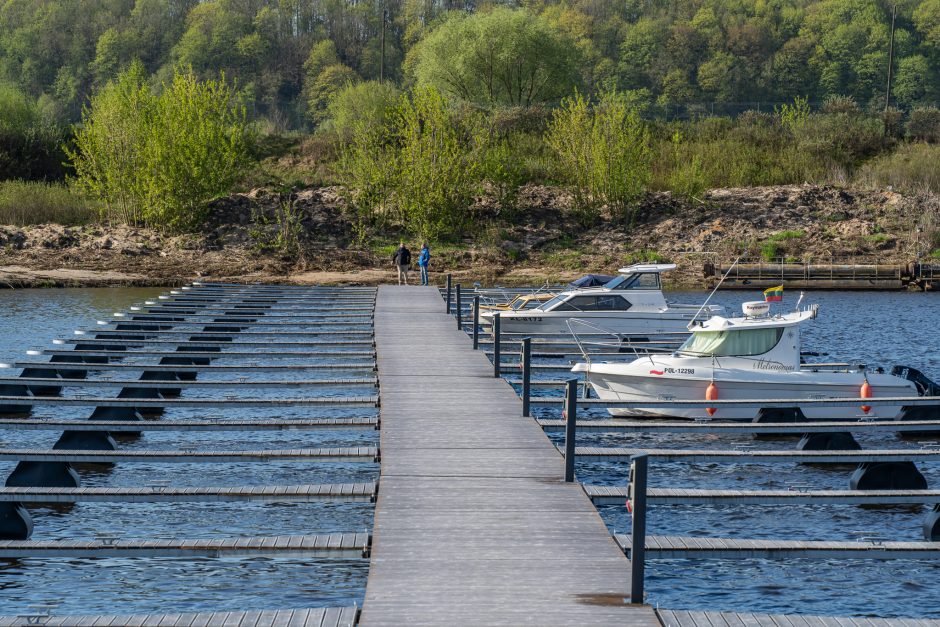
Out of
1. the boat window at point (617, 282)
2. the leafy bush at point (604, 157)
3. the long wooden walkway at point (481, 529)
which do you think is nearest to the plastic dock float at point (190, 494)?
the long wooden walkway at point (481, 529)

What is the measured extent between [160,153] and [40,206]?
7338mm

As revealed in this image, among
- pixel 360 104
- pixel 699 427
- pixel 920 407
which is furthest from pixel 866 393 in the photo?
pixel 360 104

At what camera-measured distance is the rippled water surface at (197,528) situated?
1228 centimetres

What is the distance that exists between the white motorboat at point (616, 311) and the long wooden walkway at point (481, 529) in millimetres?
11679

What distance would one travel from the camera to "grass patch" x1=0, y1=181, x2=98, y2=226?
53.0 meters

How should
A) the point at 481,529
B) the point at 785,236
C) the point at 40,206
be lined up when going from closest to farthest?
the point at 481,529
the point at 785,236
the point at 40,206

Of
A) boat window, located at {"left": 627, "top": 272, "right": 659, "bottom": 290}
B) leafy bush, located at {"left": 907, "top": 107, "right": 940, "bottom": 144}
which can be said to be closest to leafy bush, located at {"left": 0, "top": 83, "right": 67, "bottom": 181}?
boat window, located at {"left": 627, "top": 272, "right": 659, "bottom": 290}

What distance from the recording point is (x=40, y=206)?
53500 millimetres

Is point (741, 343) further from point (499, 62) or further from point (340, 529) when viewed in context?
point (499, 62)

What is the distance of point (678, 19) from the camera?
453 ft

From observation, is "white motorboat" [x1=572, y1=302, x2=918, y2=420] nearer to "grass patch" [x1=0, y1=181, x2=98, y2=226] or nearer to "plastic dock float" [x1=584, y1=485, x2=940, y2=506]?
"plastic dock float" [x1=584, y1=485, x2=940, y2=506]

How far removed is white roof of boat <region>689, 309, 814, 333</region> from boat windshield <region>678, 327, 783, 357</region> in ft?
0.43

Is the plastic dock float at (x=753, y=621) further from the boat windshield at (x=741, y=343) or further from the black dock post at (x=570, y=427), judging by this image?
the boat windshield at (x=741, y=343)

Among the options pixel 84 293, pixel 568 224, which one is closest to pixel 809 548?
pixel 84 293
